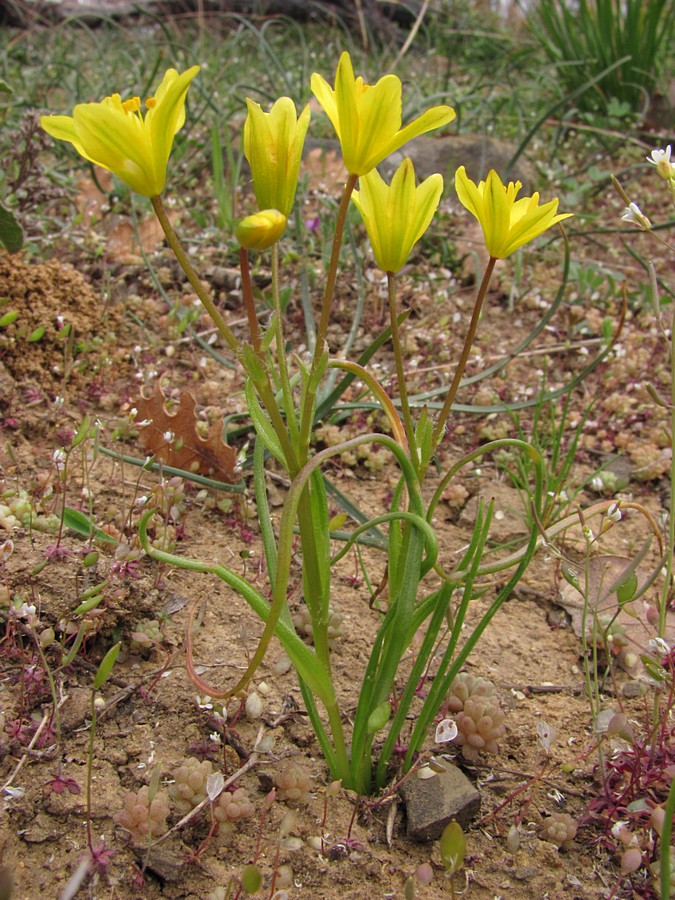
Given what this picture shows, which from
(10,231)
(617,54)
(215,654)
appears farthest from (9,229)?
(617,54)

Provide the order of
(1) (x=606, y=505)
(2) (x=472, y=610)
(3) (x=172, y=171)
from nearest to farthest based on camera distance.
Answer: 1. (1) (x=606, y=505)
2. (2) (x=472, y=610)
3. (3) (x=172, y=171)

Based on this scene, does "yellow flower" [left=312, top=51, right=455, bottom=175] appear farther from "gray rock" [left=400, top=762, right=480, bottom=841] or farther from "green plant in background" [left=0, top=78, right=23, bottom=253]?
"green plant in background" [left=0, top=78, right=23, bottom=253]

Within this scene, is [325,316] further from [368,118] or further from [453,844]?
[453,844]

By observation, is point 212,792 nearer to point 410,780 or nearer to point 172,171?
point 410,780

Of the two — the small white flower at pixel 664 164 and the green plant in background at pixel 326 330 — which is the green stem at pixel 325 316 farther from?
the small white flower at pixel 664 164

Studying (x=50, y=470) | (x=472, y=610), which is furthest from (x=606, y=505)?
(x=50, y=470)

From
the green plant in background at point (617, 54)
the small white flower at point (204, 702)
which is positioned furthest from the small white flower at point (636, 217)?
the green plant in background at point (617, 54)
